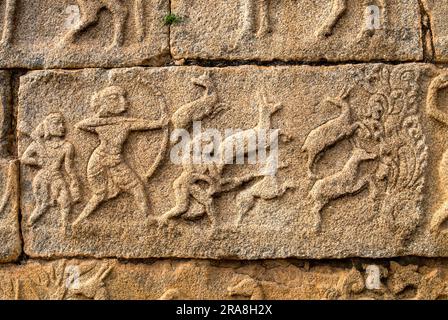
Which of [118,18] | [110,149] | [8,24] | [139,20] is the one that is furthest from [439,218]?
[8,24]

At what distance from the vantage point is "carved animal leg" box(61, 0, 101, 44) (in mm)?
3811

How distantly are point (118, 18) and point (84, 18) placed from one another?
24cm

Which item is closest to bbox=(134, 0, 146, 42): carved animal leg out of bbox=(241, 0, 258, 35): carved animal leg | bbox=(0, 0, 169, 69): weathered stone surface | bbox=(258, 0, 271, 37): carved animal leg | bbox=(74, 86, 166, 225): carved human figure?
bbox=(0, 0, 169, 69): weathered stone surface

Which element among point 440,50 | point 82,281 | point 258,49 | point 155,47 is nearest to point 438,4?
point 440,50

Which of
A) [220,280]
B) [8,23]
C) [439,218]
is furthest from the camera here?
[8,23]

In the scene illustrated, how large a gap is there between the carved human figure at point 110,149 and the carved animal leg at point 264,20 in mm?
917

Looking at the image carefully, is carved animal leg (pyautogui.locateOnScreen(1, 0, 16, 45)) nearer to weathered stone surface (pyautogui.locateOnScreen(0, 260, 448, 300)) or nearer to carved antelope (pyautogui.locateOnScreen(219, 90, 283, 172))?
weathered stone surface (pyautogui.locateOnScreen(0, 260, 448, 300))

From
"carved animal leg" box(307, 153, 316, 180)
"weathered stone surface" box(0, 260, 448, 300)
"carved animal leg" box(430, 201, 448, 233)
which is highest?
"carved animal leg" box(307, 153, 316, 180)

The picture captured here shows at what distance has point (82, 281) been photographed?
3.71 metres

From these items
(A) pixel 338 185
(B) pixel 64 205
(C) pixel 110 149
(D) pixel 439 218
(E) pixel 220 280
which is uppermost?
(C) pixel 110 149

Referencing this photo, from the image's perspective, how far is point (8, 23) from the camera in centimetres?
380

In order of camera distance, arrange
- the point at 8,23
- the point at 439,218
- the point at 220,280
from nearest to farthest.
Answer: the point at 439,218, the point at 220,280, the point at 8,23

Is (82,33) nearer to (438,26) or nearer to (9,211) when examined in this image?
(9,211)

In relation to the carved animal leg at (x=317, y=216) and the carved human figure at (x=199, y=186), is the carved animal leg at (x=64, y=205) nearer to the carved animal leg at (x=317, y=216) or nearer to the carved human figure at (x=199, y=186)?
the carved human figure at (x=199, y=186)
